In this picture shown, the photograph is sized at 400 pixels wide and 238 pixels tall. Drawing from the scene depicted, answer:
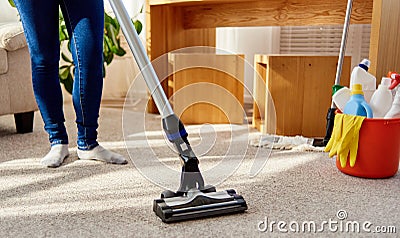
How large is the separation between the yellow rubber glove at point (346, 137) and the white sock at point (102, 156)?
0.69 m

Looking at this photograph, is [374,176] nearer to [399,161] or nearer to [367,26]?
[399,161]

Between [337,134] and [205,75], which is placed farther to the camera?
[205,75]

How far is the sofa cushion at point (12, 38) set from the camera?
1.98m

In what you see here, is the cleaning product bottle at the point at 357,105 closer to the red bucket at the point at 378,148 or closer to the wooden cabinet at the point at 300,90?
the red bucket at the point at 378,148

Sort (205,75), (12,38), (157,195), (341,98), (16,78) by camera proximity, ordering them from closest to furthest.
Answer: (157,195) → (341,98) → (12,38) → (16,78) → (205,75)

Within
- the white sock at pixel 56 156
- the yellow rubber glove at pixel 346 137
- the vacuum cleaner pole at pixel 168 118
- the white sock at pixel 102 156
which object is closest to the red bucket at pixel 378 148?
the yellow rubber glove at pixel 346 137

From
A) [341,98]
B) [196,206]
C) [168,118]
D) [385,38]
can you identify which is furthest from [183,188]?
[385,38]

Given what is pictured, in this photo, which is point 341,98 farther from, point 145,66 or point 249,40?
point 249,40

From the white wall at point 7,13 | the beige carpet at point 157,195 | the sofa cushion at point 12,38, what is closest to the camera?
the beige carpet at point 157,195

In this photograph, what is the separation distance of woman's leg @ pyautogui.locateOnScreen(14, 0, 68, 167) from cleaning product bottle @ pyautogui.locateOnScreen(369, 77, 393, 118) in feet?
3.38

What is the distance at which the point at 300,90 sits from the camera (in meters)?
2.07

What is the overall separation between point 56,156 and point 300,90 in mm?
1042

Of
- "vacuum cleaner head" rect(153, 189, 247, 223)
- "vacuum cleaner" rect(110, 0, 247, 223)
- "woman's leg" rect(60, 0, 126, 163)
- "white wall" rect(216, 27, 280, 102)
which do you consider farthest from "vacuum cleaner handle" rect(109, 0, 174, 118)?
"white wall" rect(216, 27, 280, 102)

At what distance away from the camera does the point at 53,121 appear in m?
1.65
